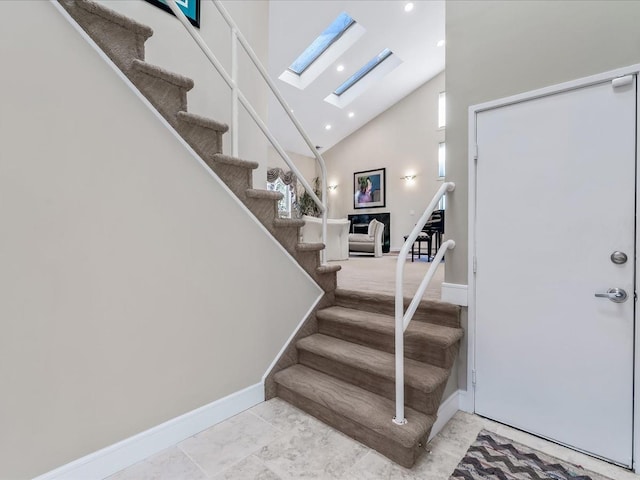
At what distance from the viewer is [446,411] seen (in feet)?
6.45

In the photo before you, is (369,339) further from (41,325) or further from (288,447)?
(41,325)

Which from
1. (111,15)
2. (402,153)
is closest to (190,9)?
(111,15)

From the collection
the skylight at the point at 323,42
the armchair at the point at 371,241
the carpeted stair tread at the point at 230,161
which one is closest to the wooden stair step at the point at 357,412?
the carpeted stair tread at the point at 230,161

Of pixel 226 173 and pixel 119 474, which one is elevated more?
pixel 226 173

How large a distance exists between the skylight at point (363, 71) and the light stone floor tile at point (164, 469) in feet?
24.3

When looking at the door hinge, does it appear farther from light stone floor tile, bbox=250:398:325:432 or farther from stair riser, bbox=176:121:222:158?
light stone floor tile, bbox=250:398:325:432

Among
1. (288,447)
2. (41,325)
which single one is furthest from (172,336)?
(288,447)

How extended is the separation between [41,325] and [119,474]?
0.80m

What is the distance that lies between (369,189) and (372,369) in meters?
7.73

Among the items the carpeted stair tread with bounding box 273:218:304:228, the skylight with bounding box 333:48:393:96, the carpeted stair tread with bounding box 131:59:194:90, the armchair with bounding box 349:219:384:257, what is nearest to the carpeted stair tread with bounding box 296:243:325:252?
the carpeted stair tread with bounding box 273:218:304:228

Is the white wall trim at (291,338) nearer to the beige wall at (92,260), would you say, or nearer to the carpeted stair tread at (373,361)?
the carpeted stair tread at (373,361)

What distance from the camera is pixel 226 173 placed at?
1.95 m

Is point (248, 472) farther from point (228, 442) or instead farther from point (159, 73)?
point (159, 73)

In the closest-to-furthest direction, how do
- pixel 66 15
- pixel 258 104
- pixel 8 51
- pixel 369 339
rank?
pixel 8 51, pixel 66 15, pixel 369 339, pixel 258 104
